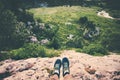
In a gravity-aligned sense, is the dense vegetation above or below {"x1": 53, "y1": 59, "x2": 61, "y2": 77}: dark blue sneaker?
above

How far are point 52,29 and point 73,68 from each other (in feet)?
35.2

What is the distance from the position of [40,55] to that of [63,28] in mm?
9295

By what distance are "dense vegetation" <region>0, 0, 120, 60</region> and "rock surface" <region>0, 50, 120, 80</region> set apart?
1694mm

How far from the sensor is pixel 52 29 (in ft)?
104

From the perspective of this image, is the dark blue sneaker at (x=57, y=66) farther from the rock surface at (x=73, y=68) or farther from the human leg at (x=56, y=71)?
the rock surface at (x=73, y=68)

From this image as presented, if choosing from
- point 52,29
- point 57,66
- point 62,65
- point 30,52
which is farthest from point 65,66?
point 52,29

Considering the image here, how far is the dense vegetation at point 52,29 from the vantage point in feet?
86.5

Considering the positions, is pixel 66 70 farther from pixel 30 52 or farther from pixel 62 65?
pixel 30 52

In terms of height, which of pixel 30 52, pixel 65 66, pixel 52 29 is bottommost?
pixel 65 66

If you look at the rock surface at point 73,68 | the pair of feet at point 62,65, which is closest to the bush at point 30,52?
the rock surface at point 73,68

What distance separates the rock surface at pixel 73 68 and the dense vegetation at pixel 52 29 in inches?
66.7

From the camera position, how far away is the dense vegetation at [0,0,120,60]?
26.4 m

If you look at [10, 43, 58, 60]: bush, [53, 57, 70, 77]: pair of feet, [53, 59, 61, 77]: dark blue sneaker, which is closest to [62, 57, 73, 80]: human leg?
[53, 57, 70, 77]: pair of feet

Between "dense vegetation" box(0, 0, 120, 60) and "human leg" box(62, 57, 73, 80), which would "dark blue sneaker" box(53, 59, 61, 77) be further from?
"dense vegetation" box(0, 0, 120, 60)
